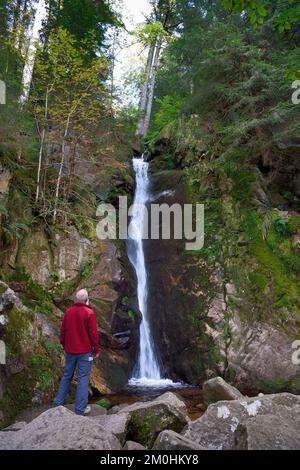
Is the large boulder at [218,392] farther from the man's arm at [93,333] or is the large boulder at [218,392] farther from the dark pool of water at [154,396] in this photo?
the man's arm at [93,333]

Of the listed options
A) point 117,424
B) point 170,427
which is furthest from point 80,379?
point 170,427

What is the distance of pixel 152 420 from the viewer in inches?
199

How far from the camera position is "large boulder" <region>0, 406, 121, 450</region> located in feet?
10.5

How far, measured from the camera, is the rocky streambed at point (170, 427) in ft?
11.0

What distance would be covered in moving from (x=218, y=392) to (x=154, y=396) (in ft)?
5.90

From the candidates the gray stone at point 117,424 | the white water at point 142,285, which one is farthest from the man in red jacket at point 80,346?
the white water at point 142,285

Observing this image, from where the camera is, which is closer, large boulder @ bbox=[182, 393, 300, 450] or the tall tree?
large boulder @ bbox=[182, 393, 300, 450]

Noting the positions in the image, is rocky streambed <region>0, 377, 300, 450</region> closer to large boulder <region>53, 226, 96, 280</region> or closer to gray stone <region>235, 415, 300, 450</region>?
gray stone <region>235, 415, 300, 450</region>

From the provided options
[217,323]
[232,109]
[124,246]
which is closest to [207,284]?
[217,323]

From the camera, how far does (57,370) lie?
7148 millimetres

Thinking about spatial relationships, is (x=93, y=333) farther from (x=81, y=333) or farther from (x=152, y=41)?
(x=152, y=41)

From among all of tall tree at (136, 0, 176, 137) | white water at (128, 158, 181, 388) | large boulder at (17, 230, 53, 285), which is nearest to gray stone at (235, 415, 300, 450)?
white water at (128, 158, 181, 388)

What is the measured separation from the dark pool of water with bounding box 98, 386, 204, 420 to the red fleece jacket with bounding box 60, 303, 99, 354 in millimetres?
2424
